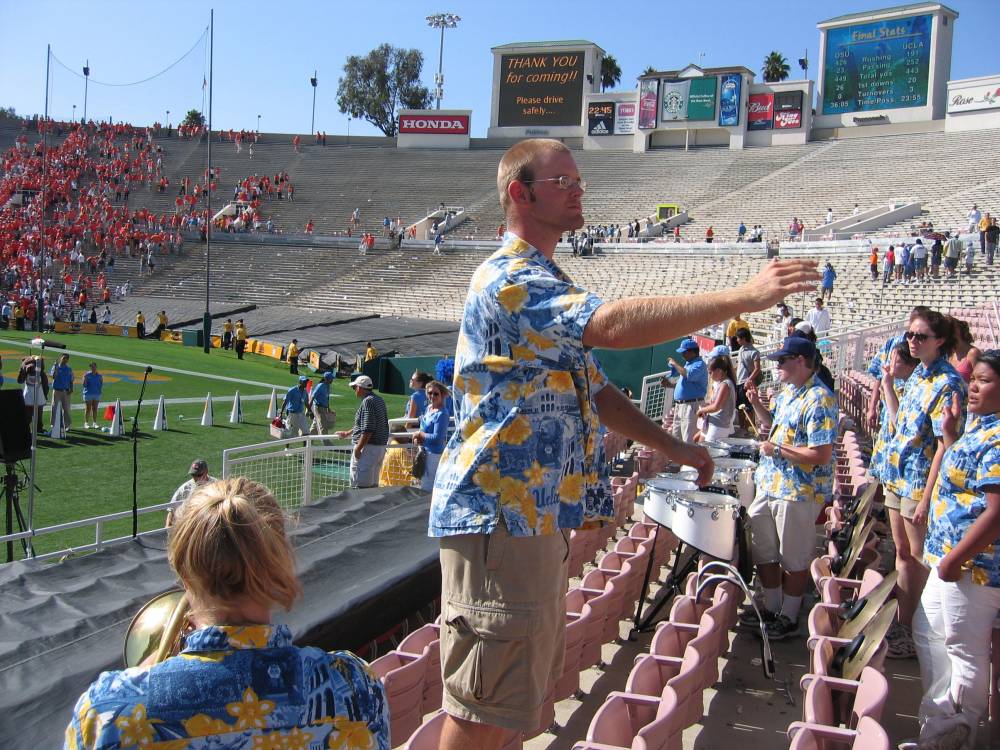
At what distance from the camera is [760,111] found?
49.3m

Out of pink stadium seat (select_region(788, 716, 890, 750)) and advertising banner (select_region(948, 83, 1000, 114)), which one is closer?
pink stadium seat (select_region(788, 716, 890, 750))

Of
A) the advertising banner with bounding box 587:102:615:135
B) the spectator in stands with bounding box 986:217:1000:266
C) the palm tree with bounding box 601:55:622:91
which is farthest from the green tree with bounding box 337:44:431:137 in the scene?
the spectator in stands with bounding box 986:217:1000:266

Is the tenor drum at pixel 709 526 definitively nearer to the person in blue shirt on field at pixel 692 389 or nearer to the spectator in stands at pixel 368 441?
the spectator in stands at pixel 368 441

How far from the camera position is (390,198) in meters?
48.8

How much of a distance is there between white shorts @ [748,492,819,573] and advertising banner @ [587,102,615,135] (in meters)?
50.3

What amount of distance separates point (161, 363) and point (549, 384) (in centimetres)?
2250

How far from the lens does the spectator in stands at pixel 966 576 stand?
3430 mm

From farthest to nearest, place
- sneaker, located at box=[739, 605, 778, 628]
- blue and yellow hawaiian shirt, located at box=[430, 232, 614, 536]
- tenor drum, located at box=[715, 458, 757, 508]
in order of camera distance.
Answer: tenor drum, located at box=[715, 458, 757, 508] < sneaker, located at box=[739, 605, 778, 628] < blue and yellow hawaiian shirt, located at box=[430, 232, 614, 536]

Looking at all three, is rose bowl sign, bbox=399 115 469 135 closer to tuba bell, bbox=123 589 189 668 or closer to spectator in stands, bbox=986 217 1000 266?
spectator in stands, bbox=986 217 1000 266

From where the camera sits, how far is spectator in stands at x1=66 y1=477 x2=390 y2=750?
5.03ft

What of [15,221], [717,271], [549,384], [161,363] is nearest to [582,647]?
[549,384]

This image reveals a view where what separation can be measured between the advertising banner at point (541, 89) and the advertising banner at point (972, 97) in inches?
794

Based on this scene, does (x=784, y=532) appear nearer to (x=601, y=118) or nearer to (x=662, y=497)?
(x=662, y=497)

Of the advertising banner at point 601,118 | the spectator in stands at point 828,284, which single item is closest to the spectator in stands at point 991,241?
the spectator in stands at point 828,284
